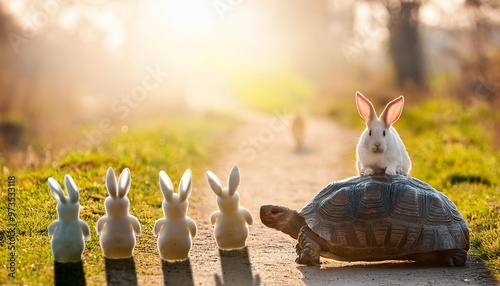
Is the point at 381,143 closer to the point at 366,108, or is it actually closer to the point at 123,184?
the point at 366,108

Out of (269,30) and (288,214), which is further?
(269,30)

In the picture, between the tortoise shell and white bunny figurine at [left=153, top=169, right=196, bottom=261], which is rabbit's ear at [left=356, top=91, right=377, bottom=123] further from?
white bunny figurine at [left=153, top=169, right=196, bottom=261]

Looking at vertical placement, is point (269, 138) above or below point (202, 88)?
below

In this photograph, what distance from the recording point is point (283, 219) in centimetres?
666

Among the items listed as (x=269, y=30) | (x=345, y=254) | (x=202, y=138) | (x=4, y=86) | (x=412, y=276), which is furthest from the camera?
(x=269, y=30)

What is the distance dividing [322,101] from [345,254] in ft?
89.1

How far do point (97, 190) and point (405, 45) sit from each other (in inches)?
893

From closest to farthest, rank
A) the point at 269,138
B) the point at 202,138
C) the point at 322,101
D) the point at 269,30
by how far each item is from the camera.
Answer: the point at 202,138 < the point at 269,138 < the point at 322,101 < the point at 269,30

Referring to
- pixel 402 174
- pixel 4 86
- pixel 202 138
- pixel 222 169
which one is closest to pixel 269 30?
pixel 4 86

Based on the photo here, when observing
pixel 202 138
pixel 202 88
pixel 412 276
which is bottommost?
pixel 412 276

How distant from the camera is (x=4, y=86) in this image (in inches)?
848

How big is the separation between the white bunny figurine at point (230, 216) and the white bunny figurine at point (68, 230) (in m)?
1.26

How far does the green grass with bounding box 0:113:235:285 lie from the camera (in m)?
5.78

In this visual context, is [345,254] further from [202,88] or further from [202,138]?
[202,88]
